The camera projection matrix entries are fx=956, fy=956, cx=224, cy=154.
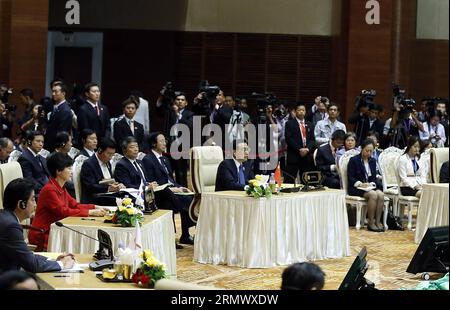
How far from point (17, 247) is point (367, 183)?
6046mm

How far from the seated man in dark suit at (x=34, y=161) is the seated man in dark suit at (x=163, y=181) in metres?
0.97

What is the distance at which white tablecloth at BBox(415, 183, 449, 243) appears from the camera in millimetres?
9141

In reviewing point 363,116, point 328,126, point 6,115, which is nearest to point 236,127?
point 328,126

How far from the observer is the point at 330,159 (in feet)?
35.6

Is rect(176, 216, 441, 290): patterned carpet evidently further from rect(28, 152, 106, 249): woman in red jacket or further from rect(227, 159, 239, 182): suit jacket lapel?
rect(28, 152, 106, 249): woman in red jacket

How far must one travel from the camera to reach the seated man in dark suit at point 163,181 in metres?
8.97

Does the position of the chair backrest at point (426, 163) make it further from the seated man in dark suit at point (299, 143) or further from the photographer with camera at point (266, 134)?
the photographer with camera at point (266, 134)

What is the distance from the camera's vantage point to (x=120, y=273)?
15.6 ft

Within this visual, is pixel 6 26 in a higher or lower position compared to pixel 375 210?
higher

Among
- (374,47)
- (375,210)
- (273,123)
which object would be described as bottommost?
(375,210)

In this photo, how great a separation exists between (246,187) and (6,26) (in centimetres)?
729

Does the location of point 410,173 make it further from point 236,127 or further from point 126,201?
point 126,201
